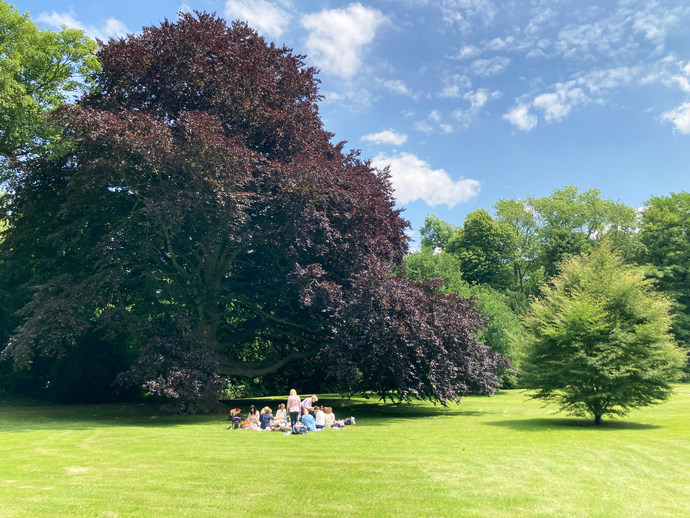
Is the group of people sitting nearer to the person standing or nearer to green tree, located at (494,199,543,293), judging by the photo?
the person standing

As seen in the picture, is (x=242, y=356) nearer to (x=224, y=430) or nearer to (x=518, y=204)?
(x=224, y=430)

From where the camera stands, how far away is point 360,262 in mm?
22391

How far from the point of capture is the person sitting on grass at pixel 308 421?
16.3 m

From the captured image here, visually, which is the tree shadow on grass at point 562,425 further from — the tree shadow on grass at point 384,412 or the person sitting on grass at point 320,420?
the person sitting on grass at point 320,420

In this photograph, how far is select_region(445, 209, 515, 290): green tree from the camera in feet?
198

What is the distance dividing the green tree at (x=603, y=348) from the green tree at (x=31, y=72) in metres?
20.9

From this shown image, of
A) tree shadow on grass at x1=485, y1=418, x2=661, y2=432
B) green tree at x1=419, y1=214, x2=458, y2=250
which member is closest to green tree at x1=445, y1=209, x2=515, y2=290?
green tree at x1=419, y1=214, x2=458, y2=250

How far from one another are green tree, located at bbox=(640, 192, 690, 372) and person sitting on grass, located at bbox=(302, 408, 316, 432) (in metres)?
44.2

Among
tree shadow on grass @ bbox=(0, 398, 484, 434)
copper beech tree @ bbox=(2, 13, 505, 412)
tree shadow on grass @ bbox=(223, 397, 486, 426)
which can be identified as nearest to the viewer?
tree shadow on grass @ bbox=(0, 398, 484, 434)

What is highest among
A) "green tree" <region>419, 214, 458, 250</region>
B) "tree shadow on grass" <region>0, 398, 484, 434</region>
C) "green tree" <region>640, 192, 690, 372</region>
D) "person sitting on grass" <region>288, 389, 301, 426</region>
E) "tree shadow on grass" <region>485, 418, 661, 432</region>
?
"green tree" <region>419, 214, 458, 250</region>

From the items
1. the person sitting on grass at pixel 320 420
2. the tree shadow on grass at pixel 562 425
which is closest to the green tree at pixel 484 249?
the tree shadow on grass at pixel 562 425

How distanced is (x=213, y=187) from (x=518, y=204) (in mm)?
58033

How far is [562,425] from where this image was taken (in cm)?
1748

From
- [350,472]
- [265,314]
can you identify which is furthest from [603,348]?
[265,314]
